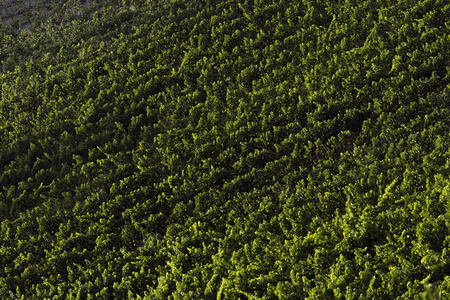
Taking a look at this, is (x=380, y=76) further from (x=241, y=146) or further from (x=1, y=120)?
(x=1, y=120)

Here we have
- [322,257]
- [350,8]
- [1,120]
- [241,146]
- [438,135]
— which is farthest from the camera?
[350,8]

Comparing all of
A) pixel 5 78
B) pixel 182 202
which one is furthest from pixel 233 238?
pixel 5 78

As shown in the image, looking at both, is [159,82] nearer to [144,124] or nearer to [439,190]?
[144,124]

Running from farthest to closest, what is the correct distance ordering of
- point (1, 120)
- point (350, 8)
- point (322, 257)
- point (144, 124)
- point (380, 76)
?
point (350, 8), point (1, 120), point (144, 124), point (380, 76), point (322, 257)

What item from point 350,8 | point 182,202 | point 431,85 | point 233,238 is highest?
point 350,8

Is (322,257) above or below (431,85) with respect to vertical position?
below

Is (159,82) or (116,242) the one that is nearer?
(116,242)
